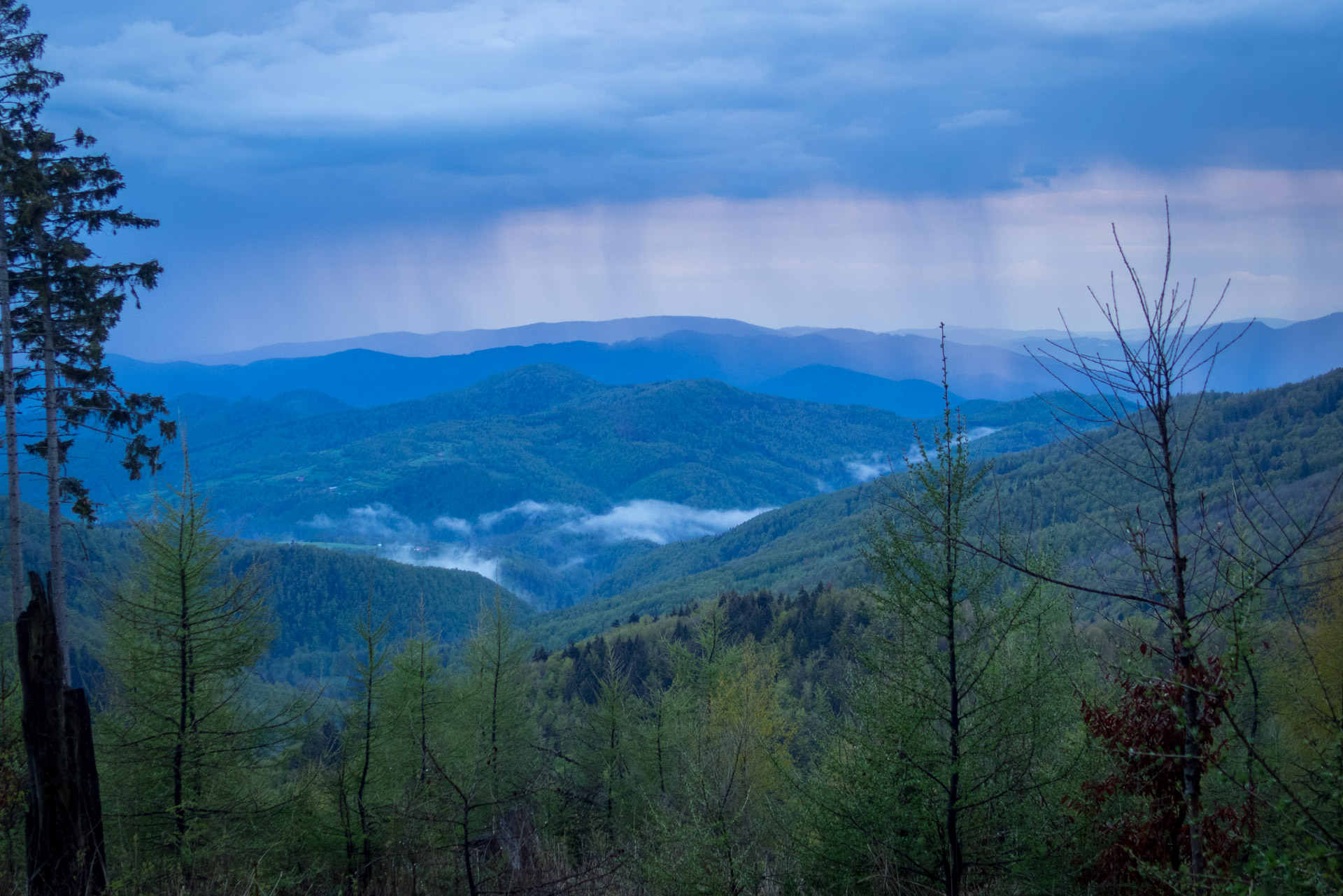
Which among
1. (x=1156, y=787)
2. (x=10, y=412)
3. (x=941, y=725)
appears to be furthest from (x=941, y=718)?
(x=10, y=412)

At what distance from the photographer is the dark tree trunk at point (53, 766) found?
5688mm

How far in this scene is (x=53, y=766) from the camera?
5.80m

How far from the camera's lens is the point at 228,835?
9727 millimetres

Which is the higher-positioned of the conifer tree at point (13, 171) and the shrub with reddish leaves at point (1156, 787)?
the conifer tree at point (13, 171)

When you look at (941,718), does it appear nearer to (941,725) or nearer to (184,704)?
(941,725)

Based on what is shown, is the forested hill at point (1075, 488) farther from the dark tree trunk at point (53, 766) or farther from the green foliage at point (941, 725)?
the dark tree trunk at point (53, 766)

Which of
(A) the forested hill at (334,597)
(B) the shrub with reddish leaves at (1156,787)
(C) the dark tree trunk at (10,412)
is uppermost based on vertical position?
(C) the dark tree trunk at (10,412)

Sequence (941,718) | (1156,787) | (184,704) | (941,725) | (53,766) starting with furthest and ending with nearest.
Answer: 1. (184,704)
2. (941,725)
3. (941,718)
4. (53,766)
5. (1156,787)

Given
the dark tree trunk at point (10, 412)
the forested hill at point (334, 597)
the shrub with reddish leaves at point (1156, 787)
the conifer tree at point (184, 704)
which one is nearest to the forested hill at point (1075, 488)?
the forested hill at point (334, 597)

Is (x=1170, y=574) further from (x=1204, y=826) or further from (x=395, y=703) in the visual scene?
(x=395, y=703)

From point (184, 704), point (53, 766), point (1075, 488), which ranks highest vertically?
point (1075, 488)

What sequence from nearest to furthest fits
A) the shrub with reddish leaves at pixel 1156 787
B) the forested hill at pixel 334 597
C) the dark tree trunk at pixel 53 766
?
the shrub with reddish leaves at pixel 1156 787, the dark tree trunk at pixel 53 766, the forested hill at pixel 334 597

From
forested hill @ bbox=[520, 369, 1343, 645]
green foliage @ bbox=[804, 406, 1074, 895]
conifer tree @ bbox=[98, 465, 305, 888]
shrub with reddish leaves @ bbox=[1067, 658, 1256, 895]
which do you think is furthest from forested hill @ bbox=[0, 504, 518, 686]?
shrub with reddish leaves @ bbox=[1067, 658, 1256, 895]

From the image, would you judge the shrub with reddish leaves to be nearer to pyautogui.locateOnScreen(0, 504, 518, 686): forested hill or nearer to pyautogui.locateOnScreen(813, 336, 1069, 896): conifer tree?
pyautogui.locateOnScreen(813, 336, 1069, 896): conifer tree
